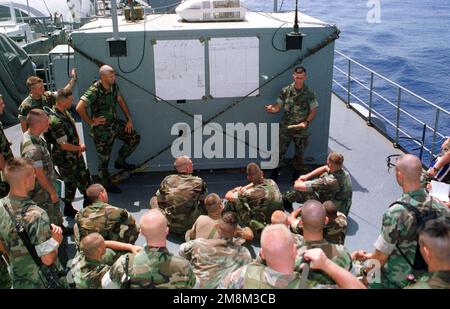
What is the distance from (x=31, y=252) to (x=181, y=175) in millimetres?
2224

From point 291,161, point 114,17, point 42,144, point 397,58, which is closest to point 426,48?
point 397,58

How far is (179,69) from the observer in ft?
24.2

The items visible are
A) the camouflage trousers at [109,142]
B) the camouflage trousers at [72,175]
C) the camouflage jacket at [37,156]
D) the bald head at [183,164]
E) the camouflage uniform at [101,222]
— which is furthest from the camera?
the camouflage trousers at [109,142]

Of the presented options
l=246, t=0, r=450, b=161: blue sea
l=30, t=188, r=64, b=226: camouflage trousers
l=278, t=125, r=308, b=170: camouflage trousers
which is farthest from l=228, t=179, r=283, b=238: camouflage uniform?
l=246, t=0, r=450, b=161: blue sea

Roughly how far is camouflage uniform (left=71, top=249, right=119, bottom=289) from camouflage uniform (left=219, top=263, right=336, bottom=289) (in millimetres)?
1394

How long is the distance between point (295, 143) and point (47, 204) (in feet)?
12.1

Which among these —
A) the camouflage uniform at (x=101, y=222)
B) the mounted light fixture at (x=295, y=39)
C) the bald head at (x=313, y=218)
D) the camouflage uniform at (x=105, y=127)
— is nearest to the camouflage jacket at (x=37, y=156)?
the camouflage uniform at (x=101, y=222)

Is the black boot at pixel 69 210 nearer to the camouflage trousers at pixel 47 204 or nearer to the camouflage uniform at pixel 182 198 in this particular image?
the camouflage trousers at pixel 47 204

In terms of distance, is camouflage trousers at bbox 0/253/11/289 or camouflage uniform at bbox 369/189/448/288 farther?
camouflage trousers at bbox 0/253/11/289

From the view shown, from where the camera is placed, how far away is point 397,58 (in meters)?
26.4

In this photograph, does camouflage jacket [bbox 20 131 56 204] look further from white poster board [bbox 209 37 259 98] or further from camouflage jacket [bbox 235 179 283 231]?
white poster board [bbox 209 37 259 98]

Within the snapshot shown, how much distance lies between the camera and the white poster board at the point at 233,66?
7320 mm

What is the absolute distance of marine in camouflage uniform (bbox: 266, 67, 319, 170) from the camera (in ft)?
23.7
